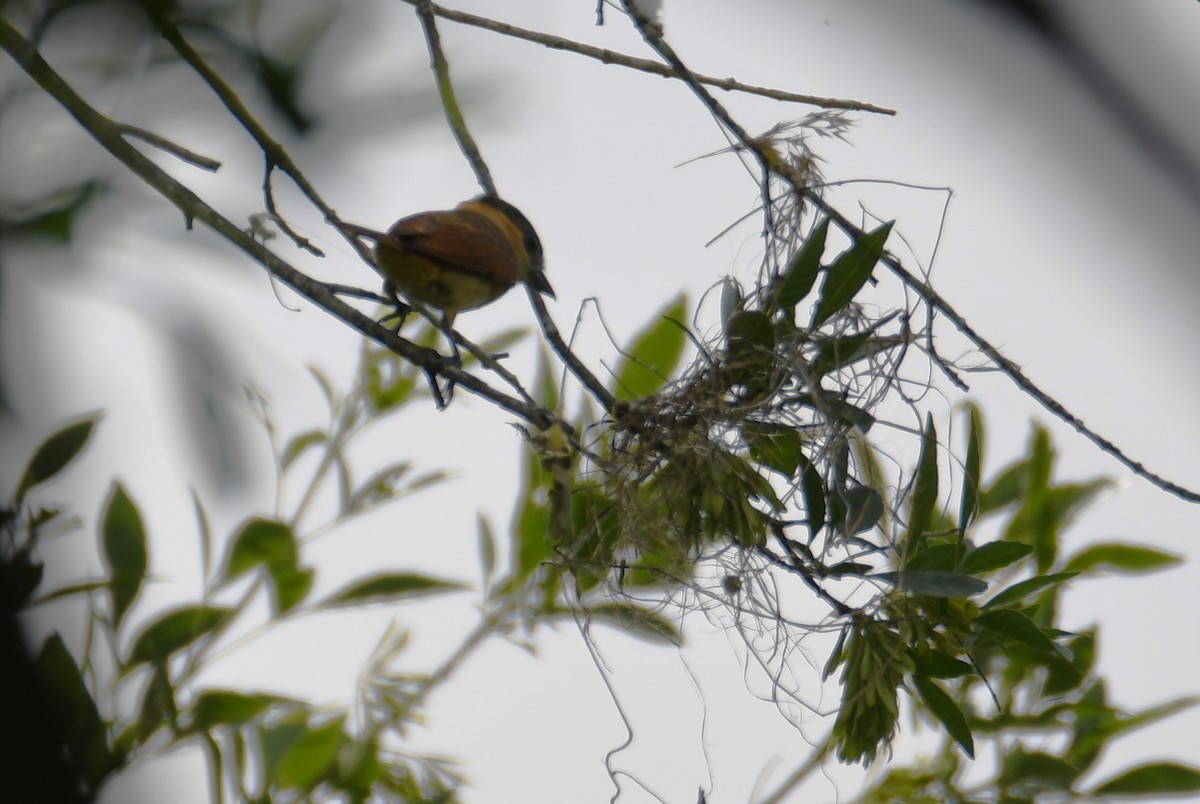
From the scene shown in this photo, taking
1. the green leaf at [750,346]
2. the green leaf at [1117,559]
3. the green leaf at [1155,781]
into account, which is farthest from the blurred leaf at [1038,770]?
the green leaf at [750,346]

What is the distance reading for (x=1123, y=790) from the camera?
1.56 m

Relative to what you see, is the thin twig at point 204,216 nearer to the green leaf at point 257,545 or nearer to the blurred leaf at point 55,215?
the blurred leaf at point 55,215

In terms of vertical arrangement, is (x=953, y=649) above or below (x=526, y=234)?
below

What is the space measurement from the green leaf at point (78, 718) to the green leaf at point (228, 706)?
41cm

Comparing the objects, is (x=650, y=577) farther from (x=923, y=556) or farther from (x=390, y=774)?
(x=390, y=774)

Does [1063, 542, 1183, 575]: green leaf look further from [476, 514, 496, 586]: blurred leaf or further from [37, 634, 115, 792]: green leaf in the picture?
[37, 634, 115, 792]: green leaf

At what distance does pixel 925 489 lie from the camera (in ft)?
3.86

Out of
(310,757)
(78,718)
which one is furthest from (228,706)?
(78,718)

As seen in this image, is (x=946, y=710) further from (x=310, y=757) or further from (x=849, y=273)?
(x=310, y=757)

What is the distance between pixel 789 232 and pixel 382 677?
2.85 feet

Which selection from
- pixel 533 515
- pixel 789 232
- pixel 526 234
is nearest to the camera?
pixel 789 232

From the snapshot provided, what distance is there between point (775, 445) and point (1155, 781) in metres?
0.77

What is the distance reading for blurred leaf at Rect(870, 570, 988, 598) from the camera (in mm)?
1052

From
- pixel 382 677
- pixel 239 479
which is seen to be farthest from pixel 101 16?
pixel 382 677
